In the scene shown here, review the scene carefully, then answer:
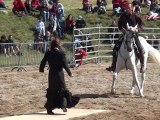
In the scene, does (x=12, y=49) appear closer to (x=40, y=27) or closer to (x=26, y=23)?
(x=40, y=27)

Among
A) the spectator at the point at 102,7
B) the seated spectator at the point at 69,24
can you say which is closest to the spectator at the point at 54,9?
the seated spectator at the point at 69,24

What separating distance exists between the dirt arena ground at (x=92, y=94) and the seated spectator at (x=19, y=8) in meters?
8.92

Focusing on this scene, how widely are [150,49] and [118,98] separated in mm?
2040

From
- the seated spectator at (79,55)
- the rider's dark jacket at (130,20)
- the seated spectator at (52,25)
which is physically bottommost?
the seated spectator at (79,55)

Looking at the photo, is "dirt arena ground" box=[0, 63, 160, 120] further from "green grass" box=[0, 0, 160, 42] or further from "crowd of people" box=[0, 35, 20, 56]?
"green grass" box=[0, 0, 160, 42]

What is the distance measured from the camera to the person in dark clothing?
1170 cm

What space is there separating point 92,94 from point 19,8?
15.7 m

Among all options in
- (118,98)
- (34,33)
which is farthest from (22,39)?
(118,98)

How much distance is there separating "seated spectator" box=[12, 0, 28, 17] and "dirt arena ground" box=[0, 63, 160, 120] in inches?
351

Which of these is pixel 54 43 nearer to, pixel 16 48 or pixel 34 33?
pixel 16 48

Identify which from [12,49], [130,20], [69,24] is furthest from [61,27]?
[130,20]

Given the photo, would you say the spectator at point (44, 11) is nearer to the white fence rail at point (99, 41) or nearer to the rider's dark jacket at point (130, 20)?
the white fence rail at point (99, 41)

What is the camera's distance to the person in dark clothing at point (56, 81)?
38.4 feet

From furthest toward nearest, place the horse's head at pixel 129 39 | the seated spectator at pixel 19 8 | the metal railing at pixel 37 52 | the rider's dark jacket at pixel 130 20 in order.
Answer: the seated spectator at pixel 19 8 → the metal railing at pixel 37 52 → the rider's dark jacket at pixel 130 20 → the horse's head at pixel 129 39
